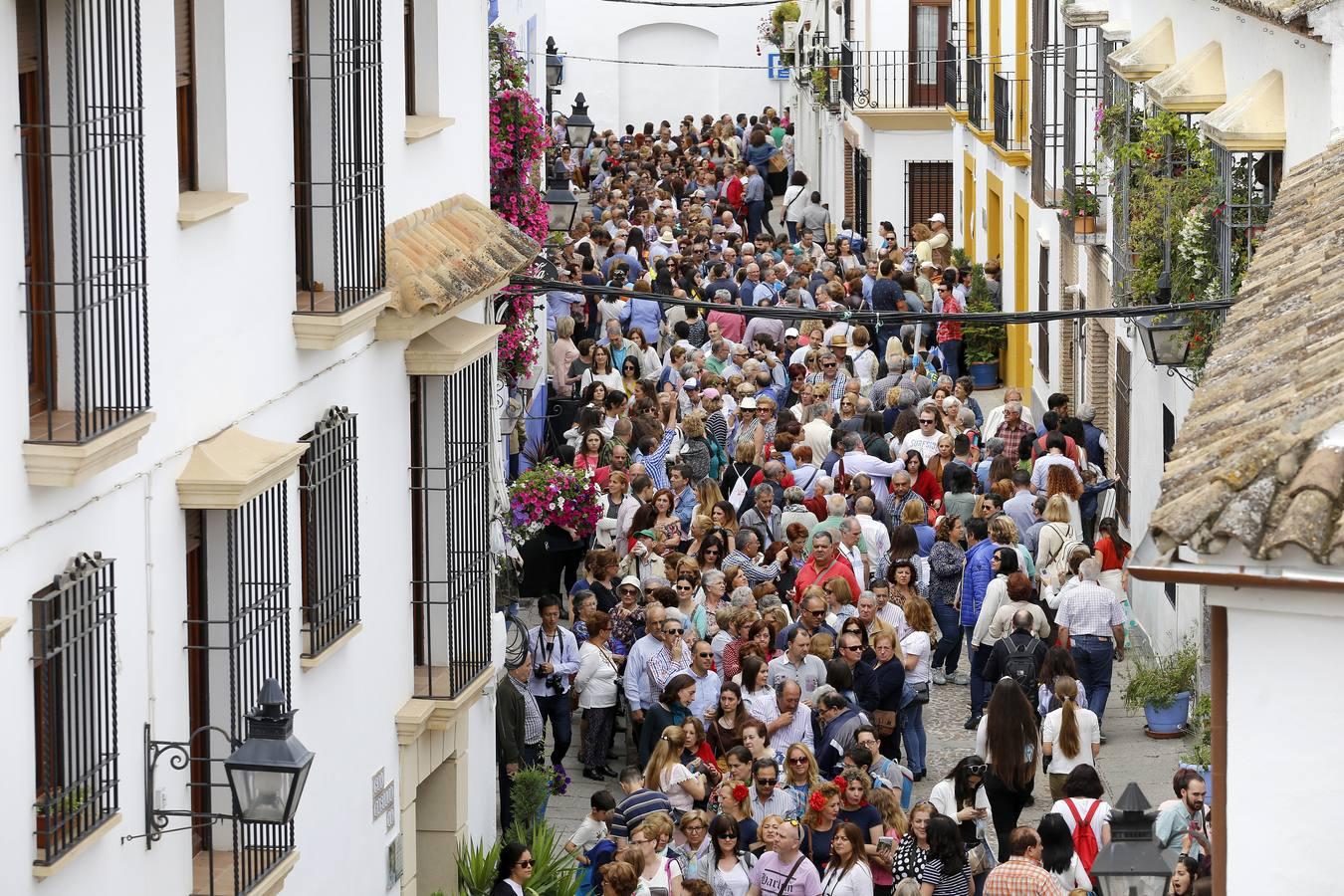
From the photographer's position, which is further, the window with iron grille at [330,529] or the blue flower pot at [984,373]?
the blue flower pot at [984,373]

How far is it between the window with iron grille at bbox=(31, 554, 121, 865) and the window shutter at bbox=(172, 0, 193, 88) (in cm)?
239

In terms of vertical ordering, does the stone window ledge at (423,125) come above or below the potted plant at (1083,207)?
above

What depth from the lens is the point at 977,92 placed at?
34062 millimetres

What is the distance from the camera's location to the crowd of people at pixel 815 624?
13344 millimetres

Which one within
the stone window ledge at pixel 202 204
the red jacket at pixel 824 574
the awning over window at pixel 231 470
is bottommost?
the red jacket at pixel 824 574

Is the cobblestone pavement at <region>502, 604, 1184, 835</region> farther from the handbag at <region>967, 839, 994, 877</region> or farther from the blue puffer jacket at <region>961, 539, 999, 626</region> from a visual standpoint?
the handbag at <region>967, 839, 994, 877</region>

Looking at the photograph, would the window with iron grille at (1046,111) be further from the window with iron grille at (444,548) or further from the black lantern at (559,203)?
the window with iron grille at (444,548)

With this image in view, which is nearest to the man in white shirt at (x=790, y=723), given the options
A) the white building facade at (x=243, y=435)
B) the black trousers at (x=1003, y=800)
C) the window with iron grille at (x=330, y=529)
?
the black trousers at (x=1003, y=800)

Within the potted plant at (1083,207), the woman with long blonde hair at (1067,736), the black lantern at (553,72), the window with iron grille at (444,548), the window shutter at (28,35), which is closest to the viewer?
the window shutter at (28,35)

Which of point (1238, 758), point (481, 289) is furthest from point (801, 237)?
point (1238, 758)

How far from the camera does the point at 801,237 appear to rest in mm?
38531

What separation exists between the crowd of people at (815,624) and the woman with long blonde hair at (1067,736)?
19 millimetres

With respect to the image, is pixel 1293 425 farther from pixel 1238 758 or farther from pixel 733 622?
pixel 733 622

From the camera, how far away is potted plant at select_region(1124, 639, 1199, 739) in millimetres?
17672
